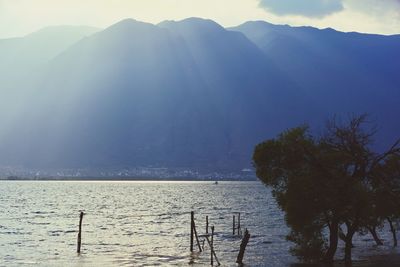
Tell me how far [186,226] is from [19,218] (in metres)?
37.5

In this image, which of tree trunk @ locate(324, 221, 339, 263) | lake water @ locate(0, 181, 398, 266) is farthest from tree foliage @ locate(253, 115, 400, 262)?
lake water @ locate(0, 181, 398, 266)

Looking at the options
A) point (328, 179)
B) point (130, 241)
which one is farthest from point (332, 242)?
point (130, 241)

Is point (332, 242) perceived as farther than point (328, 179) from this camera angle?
Yes

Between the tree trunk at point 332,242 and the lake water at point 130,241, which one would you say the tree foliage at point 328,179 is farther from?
the lake water at point 130,241

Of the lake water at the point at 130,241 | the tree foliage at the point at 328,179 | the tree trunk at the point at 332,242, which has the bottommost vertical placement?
the lake water at the point at 130,241

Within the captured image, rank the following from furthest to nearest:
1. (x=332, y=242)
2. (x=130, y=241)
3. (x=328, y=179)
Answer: (x=130, y=241), (x=332, y=242), (x=328, y=179)

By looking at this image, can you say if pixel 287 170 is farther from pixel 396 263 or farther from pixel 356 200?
pixel 396 263

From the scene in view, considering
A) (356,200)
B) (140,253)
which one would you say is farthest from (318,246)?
(140,253)

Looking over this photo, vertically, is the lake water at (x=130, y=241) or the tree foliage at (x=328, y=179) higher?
the tree foliage at (x=328, y=179)

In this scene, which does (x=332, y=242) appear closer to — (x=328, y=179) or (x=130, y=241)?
(x=328, y=179)

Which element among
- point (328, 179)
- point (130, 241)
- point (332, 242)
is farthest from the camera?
point (130, 241)

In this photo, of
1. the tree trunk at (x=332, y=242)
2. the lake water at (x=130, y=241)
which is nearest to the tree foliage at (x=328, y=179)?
the tree trunk at (x=332, y=242)

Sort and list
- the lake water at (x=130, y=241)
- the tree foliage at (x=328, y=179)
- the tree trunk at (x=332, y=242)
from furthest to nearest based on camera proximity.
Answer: the lake water at (x=130, y=241), the tree trunk at (x=332, y=242), the tree foliage at (x=328, y=179)

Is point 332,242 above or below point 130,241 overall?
above
